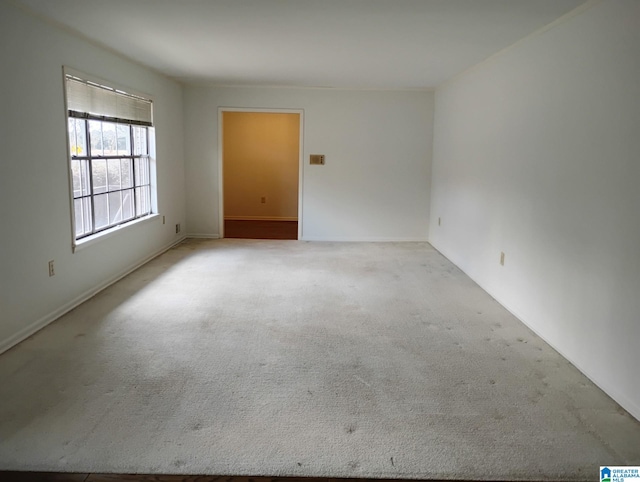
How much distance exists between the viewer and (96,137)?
4496 mm

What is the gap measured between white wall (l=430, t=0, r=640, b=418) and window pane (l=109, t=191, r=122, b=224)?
3661 mm

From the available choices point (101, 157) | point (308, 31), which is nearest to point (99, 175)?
point (101, 157)

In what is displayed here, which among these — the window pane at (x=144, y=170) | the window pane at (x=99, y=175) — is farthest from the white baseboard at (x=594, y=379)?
the window pane at (x=144, y=170)

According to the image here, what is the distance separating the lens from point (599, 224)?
2.87 m

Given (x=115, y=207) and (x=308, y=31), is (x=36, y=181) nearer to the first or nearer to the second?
(x=115, y=207)

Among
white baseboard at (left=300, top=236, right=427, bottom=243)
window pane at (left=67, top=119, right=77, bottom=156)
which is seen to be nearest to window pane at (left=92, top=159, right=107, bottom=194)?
window pane at (left=67, top=119, right=77, bottom=156)

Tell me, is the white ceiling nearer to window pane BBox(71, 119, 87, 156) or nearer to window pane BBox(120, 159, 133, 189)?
window pane BBox(71, 119, 87, 156)

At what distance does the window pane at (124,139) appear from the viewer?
501 centimetres

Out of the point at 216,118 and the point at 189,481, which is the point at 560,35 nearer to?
the point at 189,481

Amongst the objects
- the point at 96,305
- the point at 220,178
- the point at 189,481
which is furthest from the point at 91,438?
the point at 220,178

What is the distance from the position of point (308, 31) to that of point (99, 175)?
2358 mm

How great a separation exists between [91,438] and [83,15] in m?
2.79

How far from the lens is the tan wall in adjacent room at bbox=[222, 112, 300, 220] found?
9023mm

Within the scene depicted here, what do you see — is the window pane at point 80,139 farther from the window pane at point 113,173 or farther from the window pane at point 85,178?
the window pane at point 113,173
